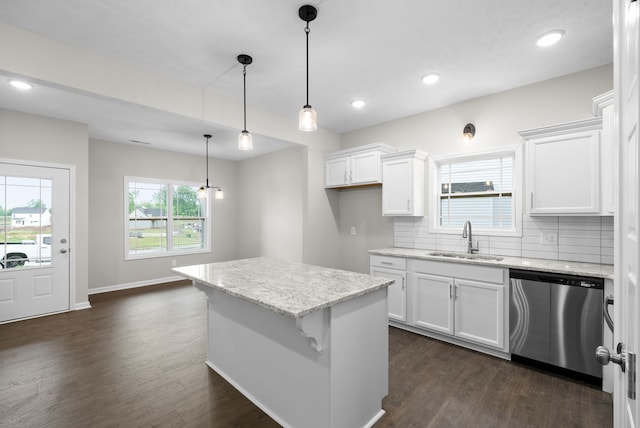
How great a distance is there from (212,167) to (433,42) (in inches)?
215

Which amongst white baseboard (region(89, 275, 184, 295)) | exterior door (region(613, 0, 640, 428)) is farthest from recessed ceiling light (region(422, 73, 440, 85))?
white baseboard (region(89, 275, 184, 295))

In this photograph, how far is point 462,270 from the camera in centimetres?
299

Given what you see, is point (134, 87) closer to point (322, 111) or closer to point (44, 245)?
point (322, 111)

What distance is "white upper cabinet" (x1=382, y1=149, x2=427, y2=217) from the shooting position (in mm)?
3750

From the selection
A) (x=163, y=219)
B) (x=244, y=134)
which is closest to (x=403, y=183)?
(x=244, y=134)

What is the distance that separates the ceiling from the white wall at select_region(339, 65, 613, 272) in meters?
0.13

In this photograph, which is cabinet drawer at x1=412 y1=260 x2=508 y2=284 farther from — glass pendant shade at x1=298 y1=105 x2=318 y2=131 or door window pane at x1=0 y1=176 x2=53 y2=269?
door window pane at x1=0 y1=176 x2=53 y2=269

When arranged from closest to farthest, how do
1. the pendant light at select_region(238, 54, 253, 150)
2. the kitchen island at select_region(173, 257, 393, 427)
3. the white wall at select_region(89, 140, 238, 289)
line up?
the kitchen island at select_region(173, 257, 393, 427) → the pendant light at select_region(238, 54, 253, 150) → the white wall at select_region(89, 140, 238, 289)

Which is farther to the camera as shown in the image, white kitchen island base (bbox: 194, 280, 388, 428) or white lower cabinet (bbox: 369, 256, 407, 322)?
white lower cabinet (bbox: 369, 256, 407, 322)

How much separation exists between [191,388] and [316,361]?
1294mm

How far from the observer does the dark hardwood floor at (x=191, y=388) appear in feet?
6.58

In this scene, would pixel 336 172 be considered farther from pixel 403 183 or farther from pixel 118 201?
pixel 118 201

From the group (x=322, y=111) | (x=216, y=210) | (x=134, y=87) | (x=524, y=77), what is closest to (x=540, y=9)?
(x=524, y=77)

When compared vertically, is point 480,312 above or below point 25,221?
below
